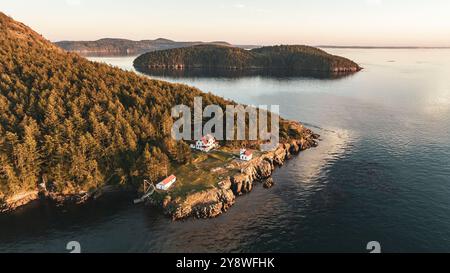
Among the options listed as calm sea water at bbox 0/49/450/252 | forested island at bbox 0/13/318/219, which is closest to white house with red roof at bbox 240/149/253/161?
forested island at bbox 0/13/318/219

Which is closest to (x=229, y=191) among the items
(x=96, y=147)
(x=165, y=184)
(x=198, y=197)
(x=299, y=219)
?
(x=198, y=197)

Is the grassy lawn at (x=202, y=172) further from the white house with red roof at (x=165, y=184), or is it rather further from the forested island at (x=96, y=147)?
the white house with red roof at (x=165, y=184)

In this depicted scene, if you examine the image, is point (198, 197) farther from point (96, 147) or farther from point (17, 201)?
point (17, 201)

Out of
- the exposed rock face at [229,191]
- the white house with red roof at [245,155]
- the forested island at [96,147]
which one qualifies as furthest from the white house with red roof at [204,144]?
the exposed rock face at [229,191]

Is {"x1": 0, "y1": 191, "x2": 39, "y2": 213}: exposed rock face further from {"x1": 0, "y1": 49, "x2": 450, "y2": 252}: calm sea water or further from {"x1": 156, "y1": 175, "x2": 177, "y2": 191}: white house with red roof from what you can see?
{"x1": 156, "y1": 175, "x2": 177, "y2": 191}: white house with red roof

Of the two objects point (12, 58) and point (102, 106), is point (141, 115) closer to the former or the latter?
point (102, 106)
